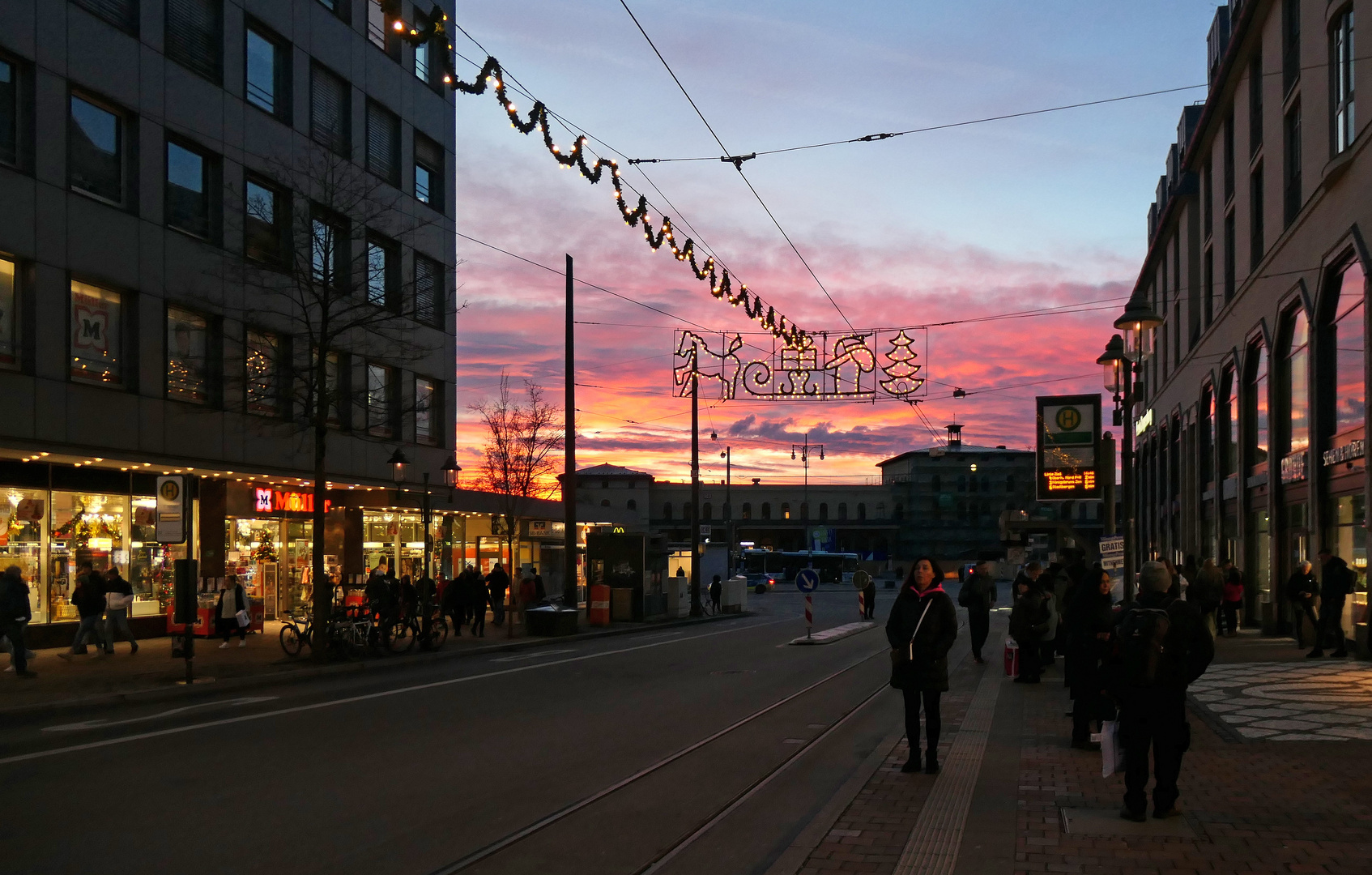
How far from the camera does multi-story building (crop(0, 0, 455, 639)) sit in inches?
831

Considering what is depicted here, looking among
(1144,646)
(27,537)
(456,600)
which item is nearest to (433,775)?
(1144,646)

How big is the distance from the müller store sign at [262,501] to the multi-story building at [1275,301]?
2031 cm

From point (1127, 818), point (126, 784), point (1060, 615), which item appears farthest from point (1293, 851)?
point (1060, 615)

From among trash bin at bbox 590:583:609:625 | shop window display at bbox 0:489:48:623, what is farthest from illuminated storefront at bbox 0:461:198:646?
trash bin at bbox 590:583:609:625

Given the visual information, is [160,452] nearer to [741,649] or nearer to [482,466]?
[741,649]

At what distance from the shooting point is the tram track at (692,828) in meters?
7.11

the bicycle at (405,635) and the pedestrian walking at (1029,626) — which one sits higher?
the pedestrian walking at (1029,626)

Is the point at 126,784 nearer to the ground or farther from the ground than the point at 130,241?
nearer to the ground

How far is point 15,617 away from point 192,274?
30.7ft

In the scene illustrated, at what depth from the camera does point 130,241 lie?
2312cm

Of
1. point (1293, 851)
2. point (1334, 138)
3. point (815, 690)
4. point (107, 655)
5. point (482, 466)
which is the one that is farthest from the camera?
point (482, 466)

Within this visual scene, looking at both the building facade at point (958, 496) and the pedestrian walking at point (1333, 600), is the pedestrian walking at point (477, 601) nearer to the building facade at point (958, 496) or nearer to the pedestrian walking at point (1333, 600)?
the pedestrian walking at point (1333, 600)

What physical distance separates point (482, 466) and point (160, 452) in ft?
129

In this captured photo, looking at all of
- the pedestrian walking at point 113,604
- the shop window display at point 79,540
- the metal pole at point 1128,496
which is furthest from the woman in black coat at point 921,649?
the shop window display at point 79,540
